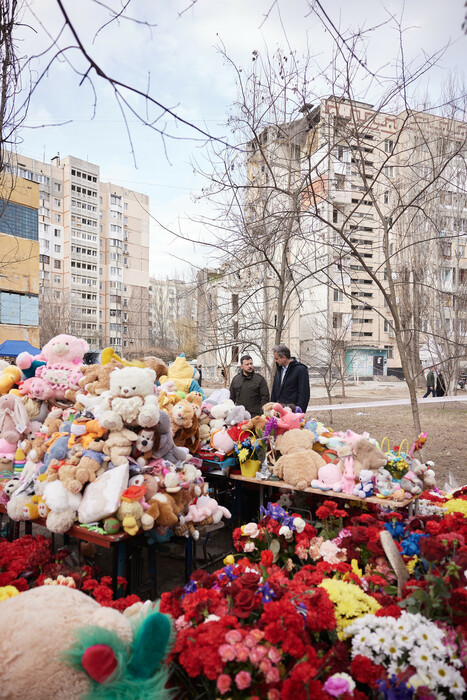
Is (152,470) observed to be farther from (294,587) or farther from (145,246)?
(145,246)

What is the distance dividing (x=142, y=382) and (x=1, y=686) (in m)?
2.23

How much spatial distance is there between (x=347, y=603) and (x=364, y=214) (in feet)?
16.8

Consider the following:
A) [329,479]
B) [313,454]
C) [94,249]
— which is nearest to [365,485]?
[329,479]

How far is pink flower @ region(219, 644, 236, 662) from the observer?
5.27 ft

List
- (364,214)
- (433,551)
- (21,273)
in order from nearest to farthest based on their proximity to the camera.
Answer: (433,551), (364,214), (21,273)

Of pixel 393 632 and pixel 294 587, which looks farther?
pixel 294 587

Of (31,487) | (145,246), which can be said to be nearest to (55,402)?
(31,487)

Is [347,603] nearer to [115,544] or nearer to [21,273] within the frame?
[115,544]

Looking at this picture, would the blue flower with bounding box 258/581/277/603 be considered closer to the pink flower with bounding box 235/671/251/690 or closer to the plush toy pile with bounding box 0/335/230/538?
the pink flower with bounding box 235/671/251/690

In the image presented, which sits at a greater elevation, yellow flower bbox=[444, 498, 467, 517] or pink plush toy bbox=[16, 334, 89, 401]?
pink plush toy bbox=[16, 334, 89, 401]

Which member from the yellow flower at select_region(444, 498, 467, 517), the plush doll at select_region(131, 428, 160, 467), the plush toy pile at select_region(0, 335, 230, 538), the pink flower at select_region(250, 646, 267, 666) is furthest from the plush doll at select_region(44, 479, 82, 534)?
the yellow flower at select_region(444, 498, 467, 517)

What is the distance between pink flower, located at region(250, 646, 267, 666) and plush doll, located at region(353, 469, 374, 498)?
85.7 inches

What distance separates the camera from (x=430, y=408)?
17016mm

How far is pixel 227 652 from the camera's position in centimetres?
162
